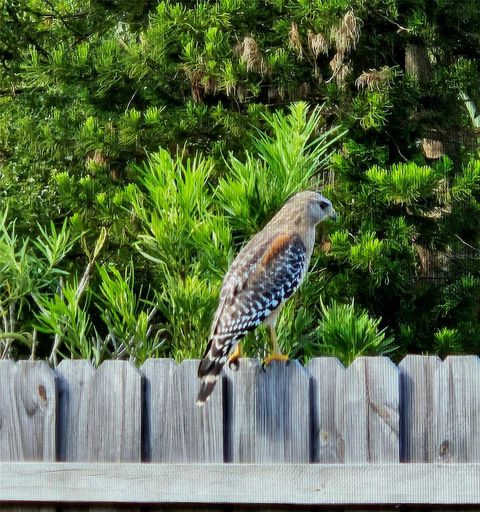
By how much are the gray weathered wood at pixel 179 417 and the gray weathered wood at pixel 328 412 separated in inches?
13.8

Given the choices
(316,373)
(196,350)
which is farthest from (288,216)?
(316,373)

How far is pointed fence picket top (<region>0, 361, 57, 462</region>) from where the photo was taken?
3.97 m

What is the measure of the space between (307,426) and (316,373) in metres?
0.20

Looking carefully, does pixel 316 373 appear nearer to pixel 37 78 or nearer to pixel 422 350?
pixel 422 350

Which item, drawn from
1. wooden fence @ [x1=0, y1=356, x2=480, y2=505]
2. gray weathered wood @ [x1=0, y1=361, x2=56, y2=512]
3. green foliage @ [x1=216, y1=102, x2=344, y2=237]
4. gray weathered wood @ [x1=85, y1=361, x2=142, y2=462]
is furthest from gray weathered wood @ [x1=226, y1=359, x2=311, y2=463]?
green foliage @ [x1=216, y1=102, x2=344, y2=237]

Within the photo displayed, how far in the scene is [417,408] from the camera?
12.8 feet

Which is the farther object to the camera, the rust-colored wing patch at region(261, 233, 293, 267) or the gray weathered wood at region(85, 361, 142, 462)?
the rust-colored wing patch at region(261, 233, 293, 267)

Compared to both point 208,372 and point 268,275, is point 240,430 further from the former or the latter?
point 268,275

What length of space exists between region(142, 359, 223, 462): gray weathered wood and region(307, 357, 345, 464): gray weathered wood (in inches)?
13.8

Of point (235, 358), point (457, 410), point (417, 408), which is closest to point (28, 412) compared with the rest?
point (235, 358)

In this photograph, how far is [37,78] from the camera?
31.4ft

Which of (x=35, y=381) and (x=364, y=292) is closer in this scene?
(x=35, y=381)

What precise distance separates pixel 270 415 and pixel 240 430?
0.12 meters

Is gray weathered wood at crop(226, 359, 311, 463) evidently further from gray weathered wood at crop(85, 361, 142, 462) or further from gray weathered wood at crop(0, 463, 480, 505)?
gray weathered wood at crop(85, 361, 142, 462)
